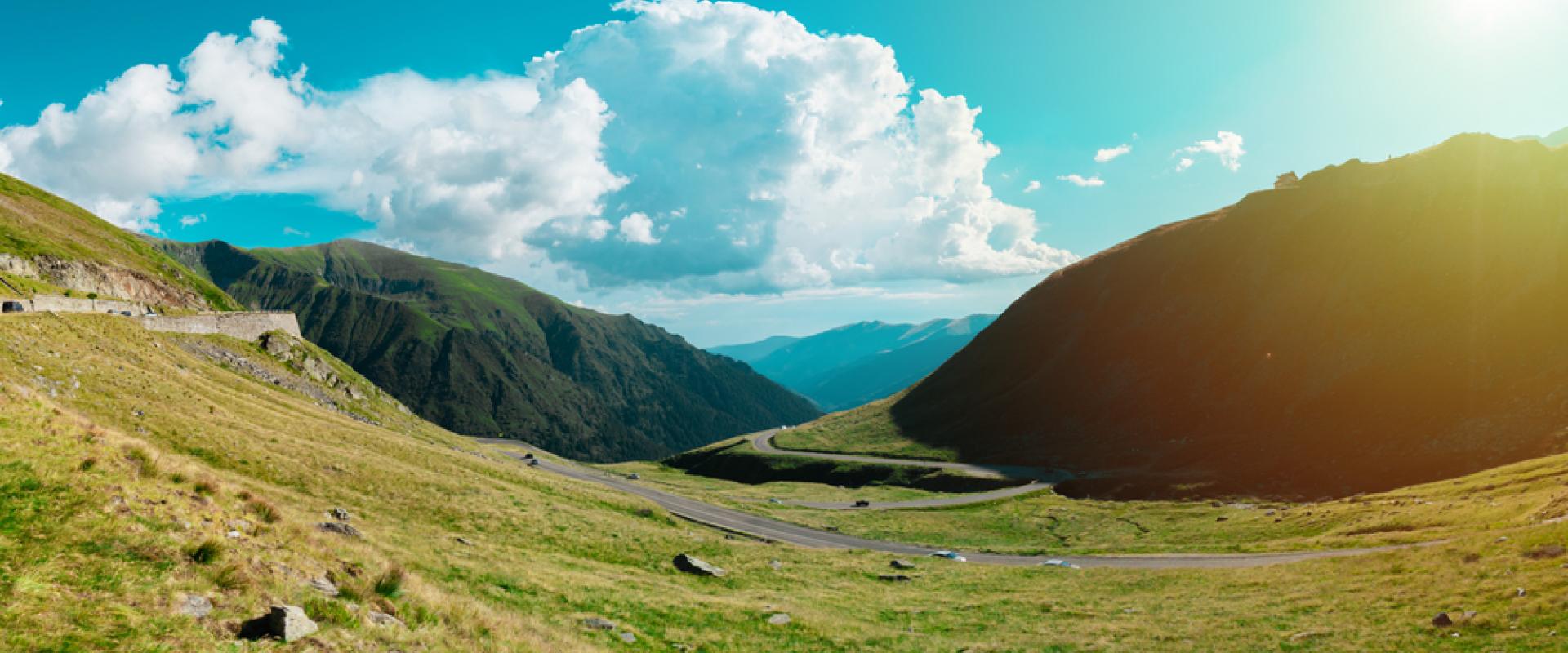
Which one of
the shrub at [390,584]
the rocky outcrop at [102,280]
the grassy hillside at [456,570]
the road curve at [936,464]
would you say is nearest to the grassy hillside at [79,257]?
the rocky outcrop at [102,280]

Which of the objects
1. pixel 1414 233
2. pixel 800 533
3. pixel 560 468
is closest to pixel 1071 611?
pixel 800 533

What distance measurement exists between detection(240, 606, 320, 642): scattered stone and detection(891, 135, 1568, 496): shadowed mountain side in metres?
93.5

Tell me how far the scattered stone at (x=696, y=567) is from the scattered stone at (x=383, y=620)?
66.4ft

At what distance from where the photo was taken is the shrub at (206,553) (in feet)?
42.1

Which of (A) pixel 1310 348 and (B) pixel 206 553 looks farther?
(A) pixel 1310 348

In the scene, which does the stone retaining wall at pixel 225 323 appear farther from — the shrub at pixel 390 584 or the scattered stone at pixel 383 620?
the scattered stone at pixel 383 620

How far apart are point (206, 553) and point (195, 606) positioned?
7.72 feet

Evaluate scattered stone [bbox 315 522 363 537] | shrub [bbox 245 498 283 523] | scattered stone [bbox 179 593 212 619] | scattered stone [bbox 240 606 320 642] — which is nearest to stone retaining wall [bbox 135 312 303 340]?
scattered stone [bbox 315 522 363 537]

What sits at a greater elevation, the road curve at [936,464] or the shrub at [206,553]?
the shrub at [206,553]

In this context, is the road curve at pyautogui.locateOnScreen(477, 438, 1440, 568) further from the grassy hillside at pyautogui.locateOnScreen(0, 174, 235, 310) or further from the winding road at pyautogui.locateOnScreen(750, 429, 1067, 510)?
the grassy hillside at pyautogui.locateOnScreen(0, 174, 235, 310)

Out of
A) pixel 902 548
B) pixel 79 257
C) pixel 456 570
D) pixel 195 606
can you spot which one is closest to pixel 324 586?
pixel 195 606

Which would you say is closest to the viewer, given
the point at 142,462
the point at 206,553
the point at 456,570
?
the point at 206,553

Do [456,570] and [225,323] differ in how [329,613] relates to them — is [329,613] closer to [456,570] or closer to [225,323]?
[456,570]

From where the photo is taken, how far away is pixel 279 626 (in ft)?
36.5
